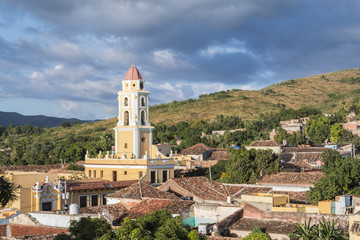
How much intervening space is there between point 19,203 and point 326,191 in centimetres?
1796

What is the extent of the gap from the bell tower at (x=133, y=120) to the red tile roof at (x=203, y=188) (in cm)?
814

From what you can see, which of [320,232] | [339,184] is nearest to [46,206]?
[320,232]

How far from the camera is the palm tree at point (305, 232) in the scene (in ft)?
67.0

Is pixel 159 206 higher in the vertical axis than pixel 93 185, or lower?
lower

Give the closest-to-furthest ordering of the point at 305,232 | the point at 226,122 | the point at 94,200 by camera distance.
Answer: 1. the point at 305,232
2. the point at 94,200
3. the point at 226,122

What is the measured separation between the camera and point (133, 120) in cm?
4159

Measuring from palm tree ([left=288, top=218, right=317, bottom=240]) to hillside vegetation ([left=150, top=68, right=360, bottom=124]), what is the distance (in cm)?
8471

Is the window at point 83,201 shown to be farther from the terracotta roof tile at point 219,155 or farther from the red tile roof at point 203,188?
the terracotta roof tile at point 219,155

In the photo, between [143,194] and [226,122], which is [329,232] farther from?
[226,122]

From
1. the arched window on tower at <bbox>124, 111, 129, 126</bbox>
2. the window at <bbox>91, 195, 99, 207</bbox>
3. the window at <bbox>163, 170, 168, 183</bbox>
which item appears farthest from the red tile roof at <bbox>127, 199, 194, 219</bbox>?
the arched window on tower at <bbox>124, 111, 129, 126</bbox>

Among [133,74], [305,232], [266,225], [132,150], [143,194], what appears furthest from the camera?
[133,74]

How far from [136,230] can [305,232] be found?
8653 mm

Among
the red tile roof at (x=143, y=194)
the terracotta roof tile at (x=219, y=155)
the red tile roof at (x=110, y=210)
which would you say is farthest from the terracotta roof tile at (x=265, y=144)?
the red tile roof at (x=110, y=210)

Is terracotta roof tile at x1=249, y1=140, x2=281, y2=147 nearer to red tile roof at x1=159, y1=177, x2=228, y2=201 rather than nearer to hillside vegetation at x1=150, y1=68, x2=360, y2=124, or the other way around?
red tile roof at x1=159, y1=177, x2=228, y2=201
